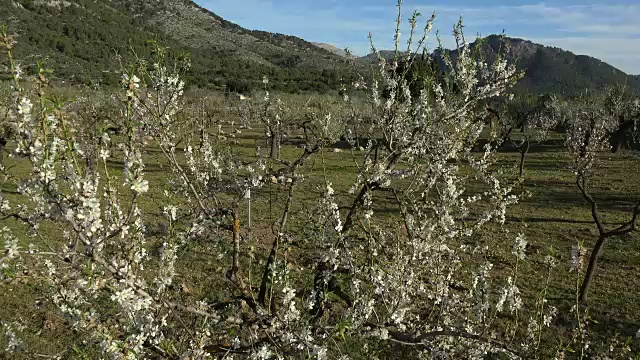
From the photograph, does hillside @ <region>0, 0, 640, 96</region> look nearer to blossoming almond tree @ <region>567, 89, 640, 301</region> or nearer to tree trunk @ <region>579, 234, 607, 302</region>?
blossoming almond tree @ <region>567, 89, 640, 301</region>

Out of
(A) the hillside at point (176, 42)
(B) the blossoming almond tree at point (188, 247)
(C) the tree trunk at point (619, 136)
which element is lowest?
(B) the blossoming almond tree at point (188, 247)

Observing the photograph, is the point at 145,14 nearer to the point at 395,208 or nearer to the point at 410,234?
the point at 395,208

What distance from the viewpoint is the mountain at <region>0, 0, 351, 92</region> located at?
6894 cm

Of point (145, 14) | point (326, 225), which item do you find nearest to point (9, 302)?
point (326, 225)

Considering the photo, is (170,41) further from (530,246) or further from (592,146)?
(530,246)

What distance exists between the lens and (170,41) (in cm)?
9231

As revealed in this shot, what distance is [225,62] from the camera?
3686 inches

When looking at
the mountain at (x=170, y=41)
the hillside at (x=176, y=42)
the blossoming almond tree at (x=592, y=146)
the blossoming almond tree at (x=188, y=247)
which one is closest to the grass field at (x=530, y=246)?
the blossoming almond tree at (x=188, y=247)

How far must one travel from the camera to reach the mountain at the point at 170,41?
2714 inches

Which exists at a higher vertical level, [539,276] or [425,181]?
[425,181]

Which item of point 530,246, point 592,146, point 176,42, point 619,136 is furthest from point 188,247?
point 176,42

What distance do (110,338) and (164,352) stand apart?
49 centimetres

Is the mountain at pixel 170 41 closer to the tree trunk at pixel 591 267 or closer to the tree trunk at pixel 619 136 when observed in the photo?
the tree trunk at pixel 619 136

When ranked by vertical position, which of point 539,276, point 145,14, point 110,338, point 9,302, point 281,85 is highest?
point 145,14
